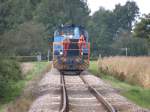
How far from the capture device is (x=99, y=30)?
140m

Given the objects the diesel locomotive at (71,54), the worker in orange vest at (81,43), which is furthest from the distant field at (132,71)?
the worker in orange vest at (81,43)

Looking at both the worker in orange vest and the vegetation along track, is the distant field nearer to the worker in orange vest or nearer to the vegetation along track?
the worker in orange vest

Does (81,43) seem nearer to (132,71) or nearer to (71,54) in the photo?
(71,54)

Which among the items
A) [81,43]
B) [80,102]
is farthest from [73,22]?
[80,102]

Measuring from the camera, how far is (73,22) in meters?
129

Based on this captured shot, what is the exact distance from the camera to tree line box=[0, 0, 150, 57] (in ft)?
311

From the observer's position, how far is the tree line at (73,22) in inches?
3730

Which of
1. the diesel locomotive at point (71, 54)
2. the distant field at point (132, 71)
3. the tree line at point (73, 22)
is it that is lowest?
the distant field at point (132, 71)

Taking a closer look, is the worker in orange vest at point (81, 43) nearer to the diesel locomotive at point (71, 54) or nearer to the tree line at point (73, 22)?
the diesel locomotive at point (71, 54)

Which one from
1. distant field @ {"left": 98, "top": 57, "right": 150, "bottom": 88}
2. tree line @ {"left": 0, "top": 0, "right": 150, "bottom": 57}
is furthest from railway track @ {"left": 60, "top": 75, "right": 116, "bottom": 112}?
tree line @ {"left": 0, "top": 0, "right": 150, "bottom": 57}

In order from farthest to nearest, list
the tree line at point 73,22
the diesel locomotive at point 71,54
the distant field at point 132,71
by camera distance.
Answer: the tree line at point 73,22
the diesel locomotive at point 71,54
the distant field at point 132,71

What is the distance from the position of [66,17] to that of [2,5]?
236 feet

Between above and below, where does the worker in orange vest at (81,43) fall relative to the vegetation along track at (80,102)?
above

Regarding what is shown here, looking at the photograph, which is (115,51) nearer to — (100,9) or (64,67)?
(100,9)
